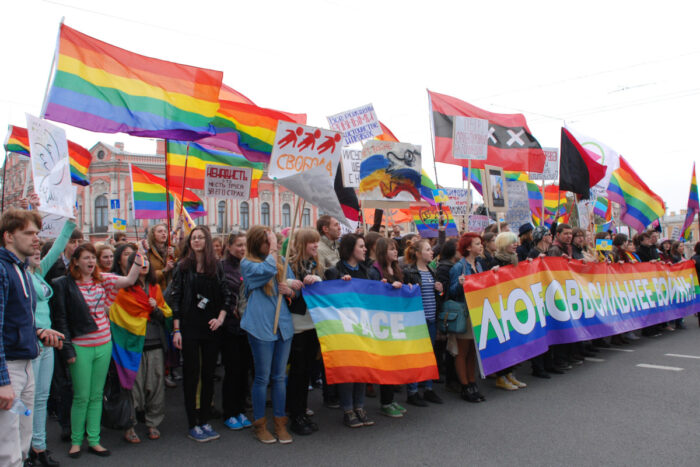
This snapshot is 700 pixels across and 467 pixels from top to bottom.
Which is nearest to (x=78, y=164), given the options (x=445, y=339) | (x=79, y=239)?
(x=79, y=239)

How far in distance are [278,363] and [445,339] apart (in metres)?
2.21

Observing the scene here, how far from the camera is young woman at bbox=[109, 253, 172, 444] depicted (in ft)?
15.8

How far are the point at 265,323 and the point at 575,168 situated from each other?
22.6 ft

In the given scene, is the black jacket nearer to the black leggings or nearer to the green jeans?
the green jeans

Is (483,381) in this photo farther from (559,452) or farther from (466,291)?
(559,452)

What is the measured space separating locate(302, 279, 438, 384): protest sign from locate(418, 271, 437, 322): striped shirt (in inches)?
9.4

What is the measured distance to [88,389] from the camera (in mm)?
4445

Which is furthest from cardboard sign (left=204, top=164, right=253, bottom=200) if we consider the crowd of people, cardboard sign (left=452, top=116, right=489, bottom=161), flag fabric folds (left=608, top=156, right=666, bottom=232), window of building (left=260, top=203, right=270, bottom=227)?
window of building (left=260, top=203, right=270, bottom=227)

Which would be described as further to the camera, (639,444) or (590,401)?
(590,401)

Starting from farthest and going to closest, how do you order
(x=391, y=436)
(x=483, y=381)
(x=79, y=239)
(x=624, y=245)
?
(x=624, y=245) → (x=483, y=381) → (x=79, y=239) → (x=391, y=436)

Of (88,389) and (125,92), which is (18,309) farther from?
(125,92)

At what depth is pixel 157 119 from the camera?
6.13m

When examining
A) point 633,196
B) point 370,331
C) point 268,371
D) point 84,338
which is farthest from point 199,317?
point 633,196

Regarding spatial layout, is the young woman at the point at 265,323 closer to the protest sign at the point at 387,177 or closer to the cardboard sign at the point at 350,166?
the protest sign at the point at 387,177
